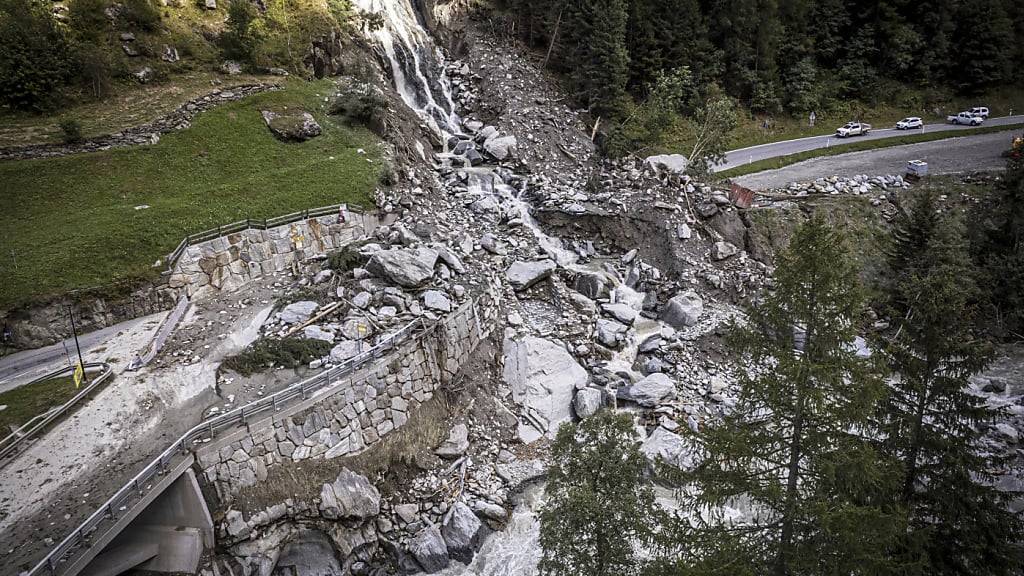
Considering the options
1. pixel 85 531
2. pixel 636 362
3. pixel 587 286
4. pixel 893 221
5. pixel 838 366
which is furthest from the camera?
pixel 893 221

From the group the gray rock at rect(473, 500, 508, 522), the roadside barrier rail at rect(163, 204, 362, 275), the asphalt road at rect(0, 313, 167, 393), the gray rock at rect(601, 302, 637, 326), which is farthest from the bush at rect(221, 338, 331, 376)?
the gray rock at rect(601, 302, 637, 326)

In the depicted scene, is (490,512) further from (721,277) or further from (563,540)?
(721,277)

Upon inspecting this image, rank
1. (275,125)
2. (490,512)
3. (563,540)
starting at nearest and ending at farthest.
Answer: (563,540) → (490,512) → (275,125)

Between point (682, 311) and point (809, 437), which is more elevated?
point (809, 437)

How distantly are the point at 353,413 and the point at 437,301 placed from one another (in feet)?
20.0

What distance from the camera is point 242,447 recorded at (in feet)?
60.6

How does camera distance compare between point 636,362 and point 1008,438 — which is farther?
point 636,362

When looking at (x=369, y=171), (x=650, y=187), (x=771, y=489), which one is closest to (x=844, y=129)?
(x=650, y=187)

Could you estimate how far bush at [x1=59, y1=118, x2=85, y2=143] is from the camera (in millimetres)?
29000

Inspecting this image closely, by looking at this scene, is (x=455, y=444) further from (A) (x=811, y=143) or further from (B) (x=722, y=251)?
(A) (x=811, y=143)

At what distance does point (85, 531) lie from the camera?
48.5ft

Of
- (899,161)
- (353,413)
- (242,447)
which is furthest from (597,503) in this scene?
(899,161)

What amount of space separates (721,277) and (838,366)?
2280 cm

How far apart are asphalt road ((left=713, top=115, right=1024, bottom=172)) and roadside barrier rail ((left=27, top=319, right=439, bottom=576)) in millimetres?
31576
